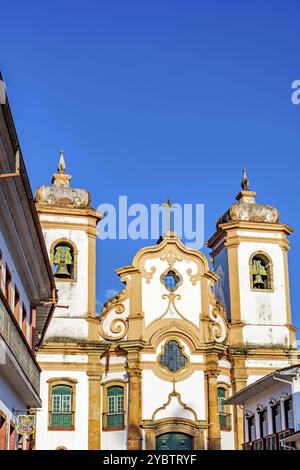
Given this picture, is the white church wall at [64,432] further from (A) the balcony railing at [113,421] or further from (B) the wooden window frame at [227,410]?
(B) the wooden window frame at [227,410]

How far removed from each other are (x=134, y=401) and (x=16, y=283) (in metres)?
18.1

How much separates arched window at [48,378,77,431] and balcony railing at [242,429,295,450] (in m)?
7.59

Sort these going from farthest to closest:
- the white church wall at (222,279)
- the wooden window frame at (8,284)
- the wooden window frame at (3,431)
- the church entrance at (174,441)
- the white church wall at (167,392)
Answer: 1. the white church wall at (222,279)
2. the white church wall at (167,392)
3. the church entrance at (174,441)
4. the wooden window frame at (8,284)
5. the wooden window frame at (3,431)

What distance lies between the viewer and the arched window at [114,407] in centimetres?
3941

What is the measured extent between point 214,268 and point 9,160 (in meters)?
30.2

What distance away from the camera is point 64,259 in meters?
41.9

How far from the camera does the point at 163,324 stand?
41.0 m

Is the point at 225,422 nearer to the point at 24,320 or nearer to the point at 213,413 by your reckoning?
the point at 213,413

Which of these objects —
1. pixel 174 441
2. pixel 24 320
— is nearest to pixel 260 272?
pixel 174 441

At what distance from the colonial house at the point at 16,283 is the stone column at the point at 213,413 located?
1463 centimetres

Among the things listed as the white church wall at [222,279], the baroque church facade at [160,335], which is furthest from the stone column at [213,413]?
the white church wall at [222,279]

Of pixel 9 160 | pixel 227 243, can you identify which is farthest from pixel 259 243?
pixel 9 160

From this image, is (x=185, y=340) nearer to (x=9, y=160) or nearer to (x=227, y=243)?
(x=227, y=243)

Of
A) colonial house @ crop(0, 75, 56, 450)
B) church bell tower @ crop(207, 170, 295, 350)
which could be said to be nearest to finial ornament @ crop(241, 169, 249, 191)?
church bell tower @ crop(207, 170, 295, 350)
